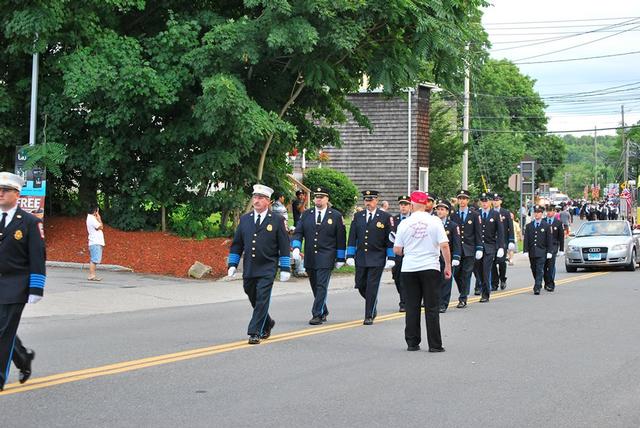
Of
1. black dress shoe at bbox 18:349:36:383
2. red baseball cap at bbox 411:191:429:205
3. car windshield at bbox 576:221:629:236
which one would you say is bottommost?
black dress shoe at bbox 18:349:36:383

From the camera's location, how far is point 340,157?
49125 millimetres

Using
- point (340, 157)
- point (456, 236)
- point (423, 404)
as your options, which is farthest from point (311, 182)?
point (423, 404)

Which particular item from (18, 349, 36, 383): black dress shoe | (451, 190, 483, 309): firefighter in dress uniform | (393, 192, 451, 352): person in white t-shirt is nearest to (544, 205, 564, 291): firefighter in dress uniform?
(451, 190, 483, 309): firefighter in dress uniform

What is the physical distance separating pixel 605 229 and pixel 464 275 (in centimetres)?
1307

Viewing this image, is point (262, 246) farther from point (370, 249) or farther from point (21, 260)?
point (21, 260)

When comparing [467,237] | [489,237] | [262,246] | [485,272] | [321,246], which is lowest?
[485,272]

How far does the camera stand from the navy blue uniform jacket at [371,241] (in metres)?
14.5

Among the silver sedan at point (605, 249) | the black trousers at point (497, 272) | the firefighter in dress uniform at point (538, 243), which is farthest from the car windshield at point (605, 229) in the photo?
the firefighter in dress uniform at point (538, 243)

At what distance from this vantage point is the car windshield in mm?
28828

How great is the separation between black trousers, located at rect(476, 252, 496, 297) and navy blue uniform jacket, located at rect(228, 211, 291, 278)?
23.1 ft

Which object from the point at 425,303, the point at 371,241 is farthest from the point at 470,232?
the point at 425,303

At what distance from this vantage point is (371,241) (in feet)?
47.8

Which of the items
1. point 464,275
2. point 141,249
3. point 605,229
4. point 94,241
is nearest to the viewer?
point 464,275

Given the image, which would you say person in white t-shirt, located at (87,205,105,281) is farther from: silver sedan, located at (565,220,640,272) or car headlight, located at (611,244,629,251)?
car headlight, located at (611,244,629,251)
